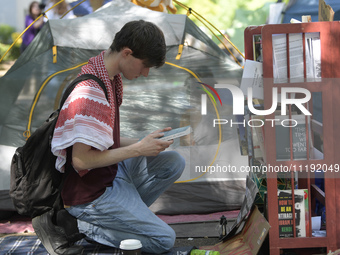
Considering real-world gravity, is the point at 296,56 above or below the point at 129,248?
above

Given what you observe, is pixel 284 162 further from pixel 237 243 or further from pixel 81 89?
pixel 81 89

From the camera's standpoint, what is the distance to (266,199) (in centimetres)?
237

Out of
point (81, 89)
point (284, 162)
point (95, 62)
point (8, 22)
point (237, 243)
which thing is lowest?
point (237, 243)

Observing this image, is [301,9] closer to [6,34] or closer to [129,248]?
[129,248]

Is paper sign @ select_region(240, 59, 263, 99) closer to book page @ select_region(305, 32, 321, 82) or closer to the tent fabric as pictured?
book page @ select_region(305, 32, 321, 82)

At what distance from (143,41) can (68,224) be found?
900 mm

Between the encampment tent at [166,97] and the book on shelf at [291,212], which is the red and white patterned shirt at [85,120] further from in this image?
the encampment tent at [166,97]

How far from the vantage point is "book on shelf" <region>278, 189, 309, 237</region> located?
7.54 ft

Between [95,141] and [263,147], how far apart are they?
73 centimetres

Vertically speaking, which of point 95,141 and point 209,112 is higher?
point 209,112

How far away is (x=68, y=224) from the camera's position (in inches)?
97.3

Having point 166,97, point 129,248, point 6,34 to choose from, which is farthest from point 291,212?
point 6,34

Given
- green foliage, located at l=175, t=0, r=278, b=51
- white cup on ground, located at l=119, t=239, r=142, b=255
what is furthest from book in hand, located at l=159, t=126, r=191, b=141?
green foliage, located at l=175, t=0, r=278, b=51

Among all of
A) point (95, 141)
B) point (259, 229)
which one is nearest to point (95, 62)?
point (95, 141)
